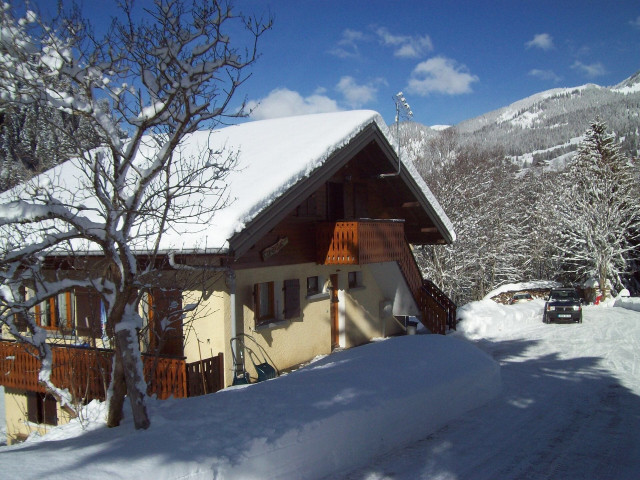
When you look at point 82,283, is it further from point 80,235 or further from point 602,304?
point 602,304

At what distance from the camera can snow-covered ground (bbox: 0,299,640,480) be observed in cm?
512

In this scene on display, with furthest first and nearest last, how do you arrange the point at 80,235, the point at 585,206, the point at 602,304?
1. the point at 585,206
2. the point at 602,304
3. the point at 80,235

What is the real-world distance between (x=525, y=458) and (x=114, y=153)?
6.09 metres

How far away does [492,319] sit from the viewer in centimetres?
2078

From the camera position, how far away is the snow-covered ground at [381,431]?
512cm

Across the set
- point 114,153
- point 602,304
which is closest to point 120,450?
point 114,153

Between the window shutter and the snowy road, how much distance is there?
4.90 metres

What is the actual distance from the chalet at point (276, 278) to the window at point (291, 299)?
3cm

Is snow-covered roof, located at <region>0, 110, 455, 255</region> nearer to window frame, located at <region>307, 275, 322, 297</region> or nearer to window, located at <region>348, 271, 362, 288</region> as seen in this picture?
window, located at <region>348, 271, 362, 288</region>

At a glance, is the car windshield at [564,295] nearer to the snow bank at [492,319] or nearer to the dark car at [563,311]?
the dark car at [563,311]

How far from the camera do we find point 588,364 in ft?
44.5

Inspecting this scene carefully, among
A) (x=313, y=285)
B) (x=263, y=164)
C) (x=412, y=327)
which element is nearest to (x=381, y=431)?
(x=263, y=164)

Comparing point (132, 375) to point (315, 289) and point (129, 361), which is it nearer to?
point (129, 361)

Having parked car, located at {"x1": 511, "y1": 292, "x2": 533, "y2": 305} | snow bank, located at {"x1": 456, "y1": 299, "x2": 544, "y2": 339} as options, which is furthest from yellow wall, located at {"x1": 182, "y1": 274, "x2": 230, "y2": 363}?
parked car, located at {"x1": 511, "y1": 292, "x2": 533, "y2": 305}
